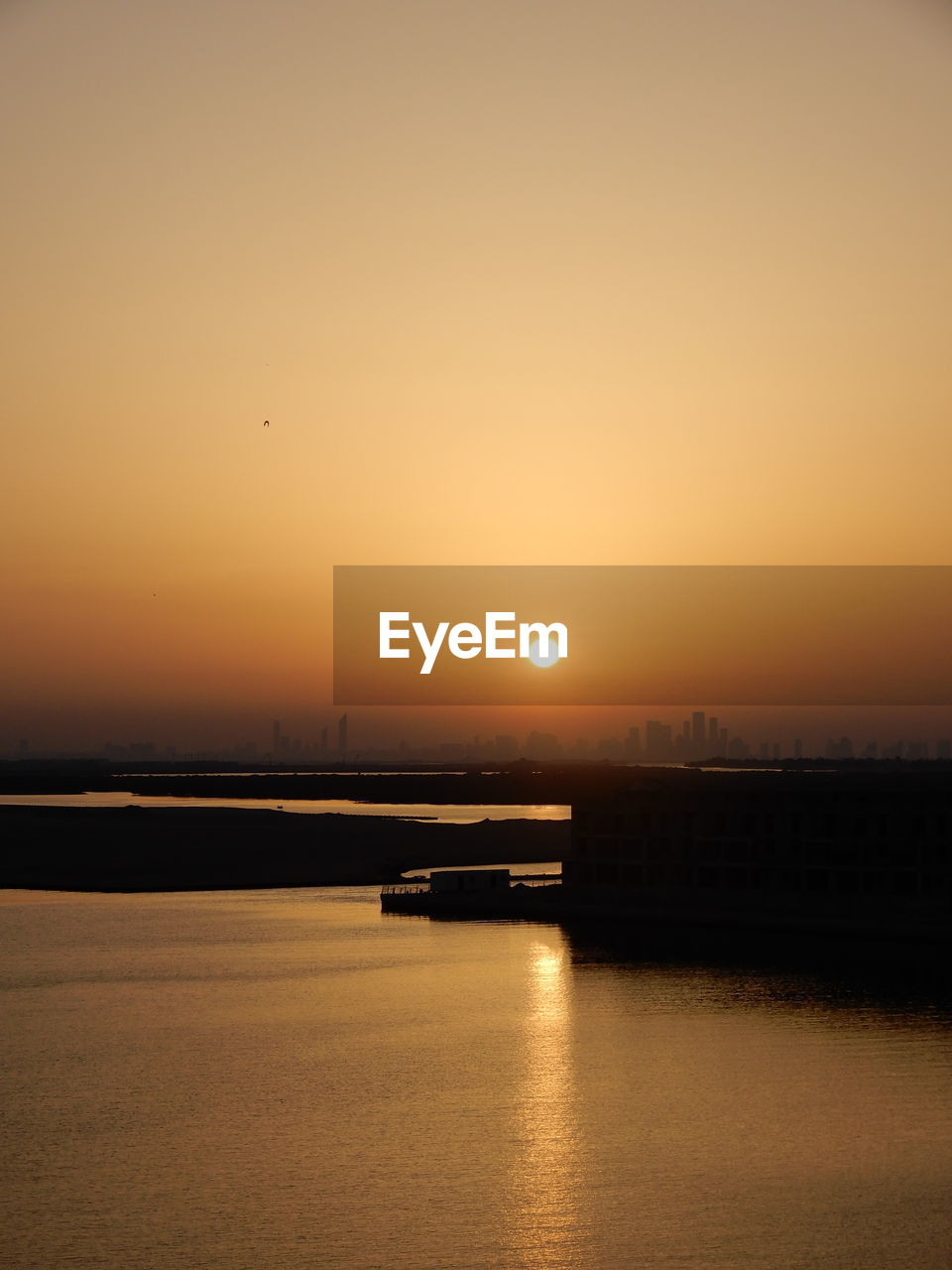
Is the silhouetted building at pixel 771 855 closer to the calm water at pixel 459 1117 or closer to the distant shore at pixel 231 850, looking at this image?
the calm water at pixel 459 1117

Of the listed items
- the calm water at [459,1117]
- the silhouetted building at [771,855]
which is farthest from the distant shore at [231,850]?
the calm water at [459,1117]

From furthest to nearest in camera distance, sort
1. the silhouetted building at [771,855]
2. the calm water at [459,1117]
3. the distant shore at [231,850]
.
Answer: the distant shore at [231,850], the silhouetted building at [771,855], the calm water at [459,1117]

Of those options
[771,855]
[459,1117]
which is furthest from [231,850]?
[459,1117]

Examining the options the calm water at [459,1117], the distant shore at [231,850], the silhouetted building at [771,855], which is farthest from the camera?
the distant shore at [231,850]

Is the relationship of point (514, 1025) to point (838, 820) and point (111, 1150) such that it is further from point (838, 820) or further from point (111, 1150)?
point (838, 820)

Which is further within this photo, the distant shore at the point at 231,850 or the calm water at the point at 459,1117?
the distant shore at the point at 231,850

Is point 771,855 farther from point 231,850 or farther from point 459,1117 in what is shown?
point 231,850

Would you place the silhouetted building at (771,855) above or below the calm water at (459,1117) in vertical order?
above

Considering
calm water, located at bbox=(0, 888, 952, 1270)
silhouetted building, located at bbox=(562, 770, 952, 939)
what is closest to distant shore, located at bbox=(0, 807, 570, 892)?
silhouetted building, located at bbox=(562, 770, 952, 939)

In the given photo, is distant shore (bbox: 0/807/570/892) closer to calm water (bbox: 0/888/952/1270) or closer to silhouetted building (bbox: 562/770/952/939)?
silhouetted building (bbox: 562/770/952/939)

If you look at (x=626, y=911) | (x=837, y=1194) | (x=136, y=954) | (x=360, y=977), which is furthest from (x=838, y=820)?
(x=837, y=1194)
